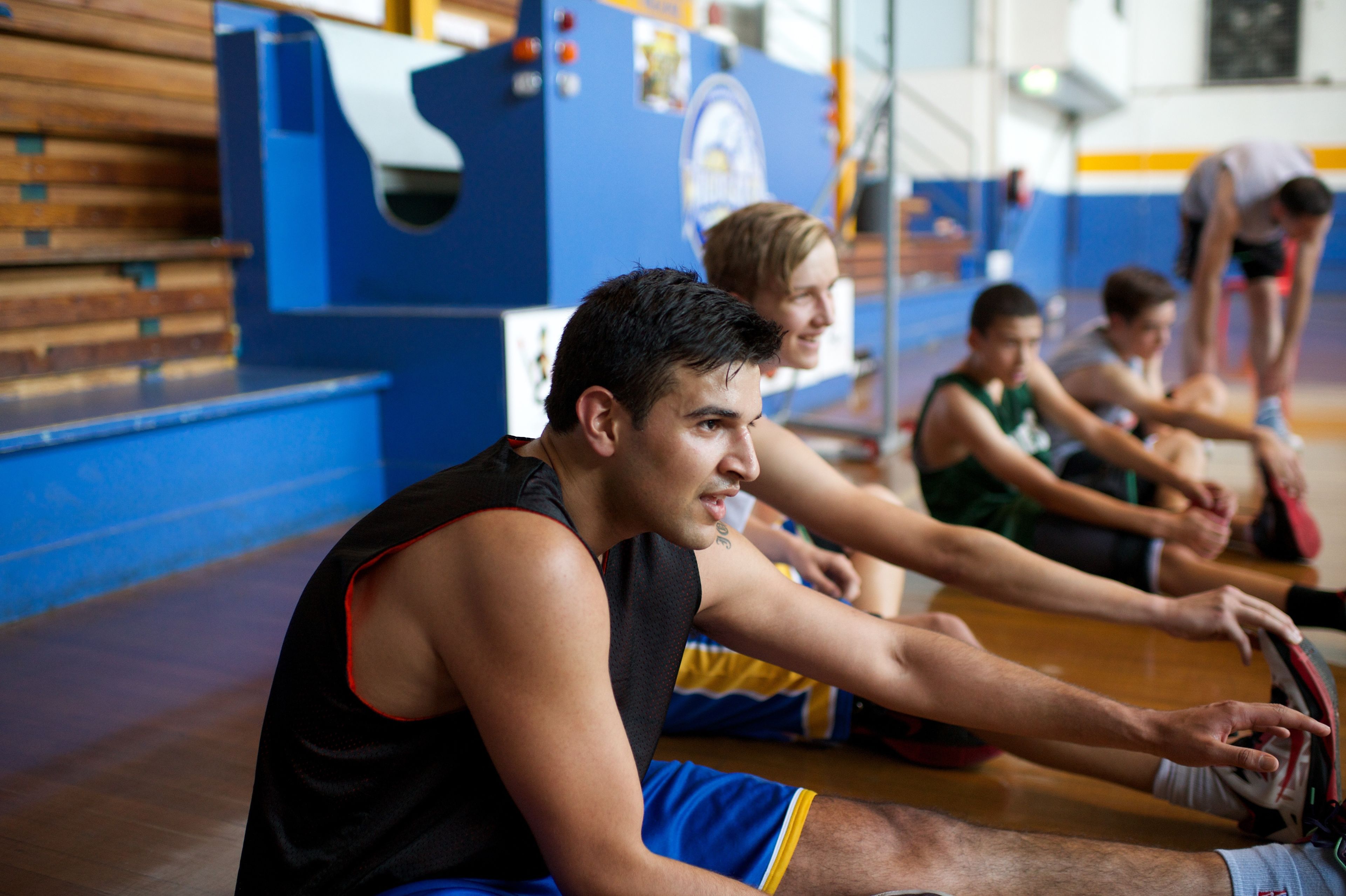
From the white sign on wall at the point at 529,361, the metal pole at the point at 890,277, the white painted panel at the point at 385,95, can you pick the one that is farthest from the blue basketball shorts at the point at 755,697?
the metal pole at the point at 890,277

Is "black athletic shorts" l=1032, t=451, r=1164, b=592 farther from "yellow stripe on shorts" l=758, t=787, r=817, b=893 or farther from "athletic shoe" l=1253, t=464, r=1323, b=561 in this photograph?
"yellow stripe on shorts" l=758, t=787, r=817, b=893

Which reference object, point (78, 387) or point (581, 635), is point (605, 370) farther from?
point (78, 387)

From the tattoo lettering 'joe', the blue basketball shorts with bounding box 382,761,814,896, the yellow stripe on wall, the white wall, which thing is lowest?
the blue basketball shorts with bounding box 382,761,814,896

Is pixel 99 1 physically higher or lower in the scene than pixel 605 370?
higher

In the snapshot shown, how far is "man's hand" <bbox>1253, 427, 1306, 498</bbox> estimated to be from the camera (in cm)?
274

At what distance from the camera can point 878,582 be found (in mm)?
2348

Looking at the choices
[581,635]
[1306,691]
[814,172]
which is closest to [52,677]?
[581,635]

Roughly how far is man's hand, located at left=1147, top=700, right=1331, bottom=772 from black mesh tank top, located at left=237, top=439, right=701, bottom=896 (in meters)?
0.61

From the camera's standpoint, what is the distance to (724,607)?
→ 51.6 inches

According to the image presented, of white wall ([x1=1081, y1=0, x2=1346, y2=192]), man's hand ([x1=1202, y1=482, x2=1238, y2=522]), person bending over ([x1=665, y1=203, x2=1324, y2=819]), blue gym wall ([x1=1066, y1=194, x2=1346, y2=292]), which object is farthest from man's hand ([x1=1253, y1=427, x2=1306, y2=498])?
white wall ([x1=1081, y1=0, x2=1346, y2=192])

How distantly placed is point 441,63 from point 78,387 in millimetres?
1512

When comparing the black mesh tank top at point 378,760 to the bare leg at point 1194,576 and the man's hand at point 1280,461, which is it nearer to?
the bare leg at point 1194,576

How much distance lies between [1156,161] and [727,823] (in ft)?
45.9

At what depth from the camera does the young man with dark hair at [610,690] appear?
955 mm
